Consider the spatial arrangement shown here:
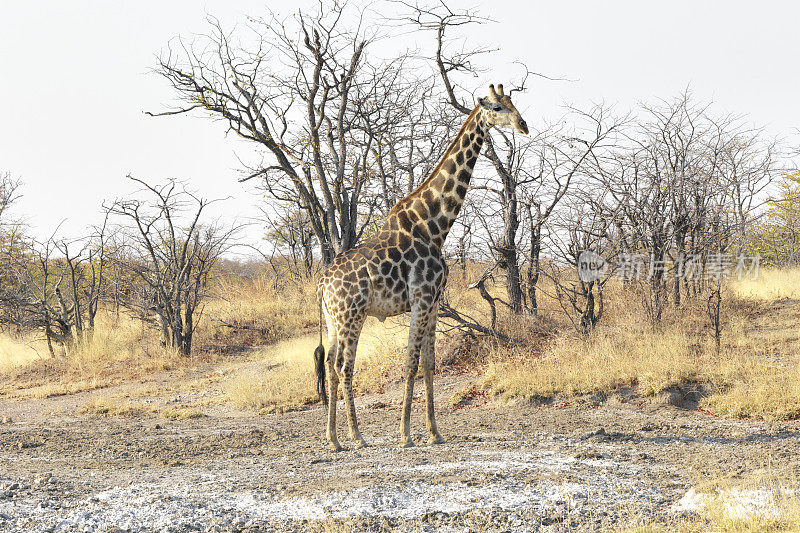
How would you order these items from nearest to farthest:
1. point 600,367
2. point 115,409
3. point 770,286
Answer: point 600,367, point 115,409, point 770,286

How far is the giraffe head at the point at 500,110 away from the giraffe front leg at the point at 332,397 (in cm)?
328

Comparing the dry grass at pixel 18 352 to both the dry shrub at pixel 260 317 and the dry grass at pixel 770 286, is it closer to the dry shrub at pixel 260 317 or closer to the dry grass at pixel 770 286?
the dry shrub at pixel 260 317

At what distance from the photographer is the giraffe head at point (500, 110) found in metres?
7.66

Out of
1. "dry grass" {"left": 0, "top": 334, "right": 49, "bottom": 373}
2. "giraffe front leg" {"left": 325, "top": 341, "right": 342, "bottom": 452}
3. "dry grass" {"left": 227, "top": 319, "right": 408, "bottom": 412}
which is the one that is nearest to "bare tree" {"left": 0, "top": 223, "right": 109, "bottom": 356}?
"dry grass" {"left": 0, "top": 334, "right": 49, "bottom": 373}

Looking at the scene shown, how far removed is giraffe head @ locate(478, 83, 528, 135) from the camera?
7.66m

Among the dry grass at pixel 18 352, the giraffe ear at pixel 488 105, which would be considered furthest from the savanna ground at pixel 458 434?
the giraffe ear at pixel 488 105

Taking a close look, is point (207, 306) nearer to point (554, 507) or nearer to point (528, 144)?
point (528, 144)

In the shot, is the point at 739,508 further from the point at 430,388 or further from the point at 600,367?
the point at 600,367

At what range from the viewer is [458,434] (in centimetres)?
791

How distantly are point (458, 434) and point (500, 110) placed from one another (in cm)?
391

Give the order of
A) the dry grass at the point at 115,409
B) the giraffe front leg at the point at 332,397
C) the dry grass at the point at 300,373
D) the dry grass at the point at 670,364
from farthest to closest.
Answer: the dry grass at the point at 300,373
the dry grass at the point at 115,409
the dry grass at the point at 670,364
the giraffe front leg at the point at 332,397

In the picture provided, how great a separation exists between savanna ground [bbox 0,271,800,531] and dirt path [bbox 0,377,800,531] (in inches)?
1.1

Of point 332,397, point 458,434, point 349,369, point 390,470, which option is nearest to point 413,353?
point 349,369

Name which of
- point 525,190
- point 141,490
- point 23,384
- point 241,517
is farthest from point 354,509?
point 23,384
